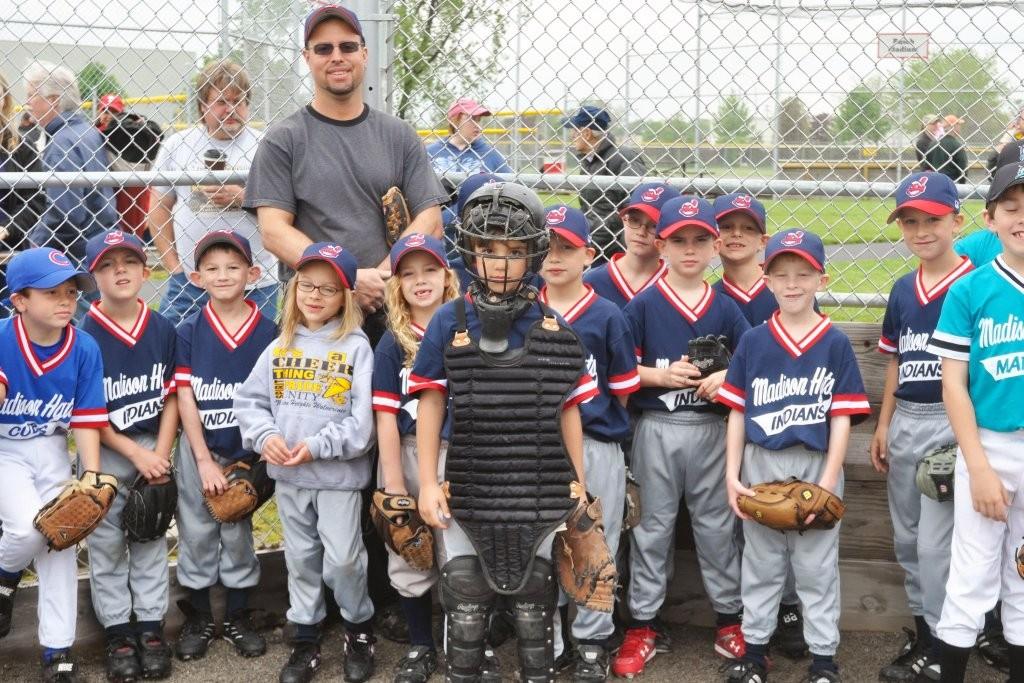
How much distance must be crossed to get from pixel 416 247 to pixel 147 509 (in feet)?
4.29

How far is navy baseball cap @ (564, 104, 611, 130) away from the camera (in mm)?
4828

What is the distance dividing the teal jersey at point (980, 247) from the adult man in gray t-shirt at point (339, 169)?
1.94 m

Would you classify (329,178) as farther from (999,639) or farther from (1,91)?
(999,639)

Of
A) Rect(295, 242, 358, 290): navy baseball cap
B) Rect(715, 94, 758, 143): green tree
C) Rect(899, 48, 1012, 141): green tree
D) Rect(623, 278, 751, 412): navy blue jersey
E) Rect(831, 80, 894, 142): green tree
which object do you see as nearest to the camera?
Rect(295, 242, 358, 290): navy baseball cap

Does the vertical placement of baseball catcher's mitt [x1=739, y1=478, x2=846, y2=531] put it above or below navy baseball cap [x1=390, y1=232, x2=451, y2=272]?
below

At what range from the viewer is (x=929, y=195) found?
3.62 m

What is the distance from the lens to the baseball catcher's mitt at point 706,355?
3801mm

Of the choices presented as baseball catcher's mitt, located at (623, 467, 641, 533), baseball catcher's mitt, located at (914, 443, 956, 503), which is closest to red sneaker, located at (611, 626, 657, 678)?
baseball catcher's mitt, located at (623, 467, 641, 533)

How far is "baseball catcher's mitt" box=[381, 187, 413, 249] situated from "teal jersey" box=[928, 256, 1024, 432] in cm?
186

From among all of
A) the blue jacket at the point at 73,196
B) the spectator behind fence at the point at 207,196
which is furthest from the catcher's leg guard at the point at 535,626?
the blue jacket at the point at 73,196

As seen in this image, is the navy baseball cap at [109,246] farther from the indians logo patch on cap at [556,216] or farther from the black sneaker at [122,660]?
the indians logo patch on cap at [556,216]

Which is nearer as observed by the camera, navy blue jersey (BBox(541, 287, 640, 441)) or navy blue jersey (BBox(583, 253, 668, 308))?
navy blue jersey (BBox(541, 287, 640, 441))

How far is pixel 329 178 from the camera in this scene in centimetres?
390

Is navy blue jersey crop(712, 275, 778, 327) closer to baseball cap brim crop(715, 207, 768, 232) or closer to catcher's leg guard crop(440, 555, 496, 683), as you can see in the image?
baseball cap brim crop(715, 207, 768, 232)
